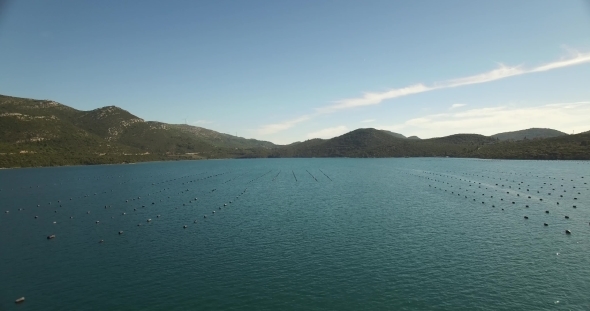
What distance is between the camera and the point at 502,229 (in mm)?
59062

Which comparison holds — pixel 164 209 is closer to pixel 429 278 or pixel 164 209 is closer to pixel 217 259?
pixel 217 259

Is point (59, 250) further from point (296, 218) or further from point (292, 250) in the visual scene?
point (296, 218)

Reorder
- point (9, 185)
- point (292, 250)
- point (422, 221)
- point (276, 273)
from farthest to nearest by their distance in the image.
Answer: point (9, 185) < point (422, 221) < point (292, 250) < point (276, 273)

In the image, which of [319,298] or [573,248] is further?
[573,248]

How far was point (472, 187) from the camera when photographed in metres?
115

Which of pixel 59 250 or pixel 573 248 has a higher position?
pixel 573 248

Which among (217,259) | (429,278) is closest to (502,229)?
(429,278)

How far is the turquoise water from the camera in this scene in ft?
114

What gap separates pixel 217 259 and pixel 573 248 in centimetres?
5369

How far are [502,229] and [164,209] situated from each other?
8012cm

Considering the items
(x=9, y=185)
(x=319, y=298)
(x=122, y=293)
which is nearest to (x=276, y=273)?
(x=319, y=298)

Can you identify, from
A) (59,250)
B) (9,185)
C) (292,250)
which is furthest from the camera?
(9,185)

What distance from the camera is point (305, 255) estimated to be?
4759cm

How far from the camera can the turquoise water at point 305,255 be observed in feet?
114
